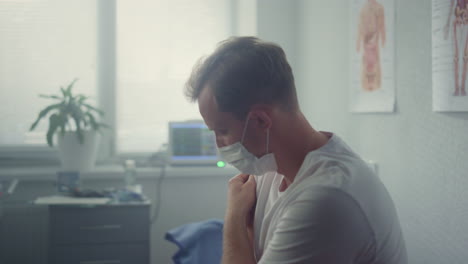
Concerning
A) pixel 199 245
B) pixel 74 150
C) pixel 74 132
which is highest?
pixel 74 132

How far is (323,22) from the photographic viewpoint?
8.98ft

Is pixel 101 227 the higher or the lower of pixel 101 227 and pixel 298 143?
the lower

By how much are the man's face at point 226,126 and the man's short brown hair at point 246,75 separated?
2 cm

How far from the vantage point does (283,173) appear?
1146mm

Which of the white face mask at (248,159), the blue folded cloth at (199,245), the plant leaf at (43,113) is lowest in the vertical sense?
the blue folded cloth at (199,245)

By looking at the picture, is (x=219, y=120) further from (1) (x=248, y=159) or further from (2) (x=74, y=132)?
(2) (x=74, y=132)

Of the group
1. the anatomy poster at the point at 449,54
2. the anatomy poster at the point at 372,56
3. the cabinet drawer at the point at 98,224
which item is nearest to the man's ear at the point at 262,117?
the anatomy poster at the point at 449,54

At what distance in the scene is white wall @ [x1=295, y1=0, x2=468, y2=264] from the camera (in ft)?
5.33

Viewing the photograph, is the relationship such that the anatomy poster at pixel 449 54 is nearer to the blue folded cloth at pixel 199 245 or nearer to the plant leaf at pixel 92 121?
the blue folded cloth at pixel 199 245

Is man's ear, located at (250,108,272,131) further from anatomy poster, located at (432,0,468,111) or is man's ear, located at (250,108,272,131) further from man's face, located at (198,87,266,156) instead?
anatomy poster, located at (432,0,468,111)

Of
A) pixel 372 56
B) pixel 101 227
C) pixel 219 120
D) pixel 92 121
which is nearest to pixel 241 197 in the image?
pixel 219 120

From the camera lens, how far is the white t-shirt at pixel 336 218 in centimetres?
93

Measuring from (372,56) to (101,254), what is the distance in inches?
60.7

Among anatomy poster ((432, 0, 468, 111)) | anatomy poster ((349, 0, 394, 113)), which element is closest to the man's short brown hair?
anatomy poster ((432, 0, 468, 111))
